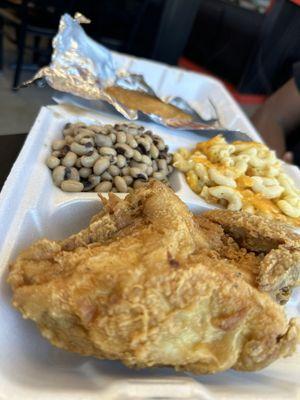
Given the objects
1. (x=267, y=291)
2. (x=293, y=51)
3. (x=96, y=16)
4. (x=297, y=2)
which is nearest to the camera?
(x=267, y=291)

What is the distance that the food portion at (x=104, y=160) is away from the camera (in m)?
1.10

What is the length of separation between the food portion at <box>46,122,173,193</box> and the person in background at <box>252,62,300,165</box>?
1.03m

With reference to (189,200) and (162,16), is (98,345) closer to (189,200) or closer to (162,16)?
(189,200)

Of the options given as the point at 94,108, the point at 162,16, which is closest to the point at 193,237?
the point at 94,108

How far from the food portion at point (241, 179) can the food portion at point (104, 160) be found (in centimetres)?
11

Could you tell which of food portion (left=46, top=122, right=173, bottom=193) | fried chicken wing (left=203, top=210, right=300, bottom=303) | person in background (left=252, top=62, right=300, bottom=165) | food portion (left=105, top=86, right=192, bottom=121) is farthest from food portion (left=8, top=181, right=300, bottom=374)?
person in background (left=252, top=62, right=300, bottom=165)

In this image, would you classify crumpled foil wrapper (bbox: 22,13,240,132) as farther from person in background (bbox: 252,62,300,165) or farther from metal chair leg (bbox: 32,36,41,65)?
metal chair leg (bbox: 32,36,41,65)

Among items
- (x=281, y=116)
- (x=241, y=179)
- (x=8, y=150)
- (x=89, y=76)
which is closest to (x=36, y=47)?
(x=89, y=76)

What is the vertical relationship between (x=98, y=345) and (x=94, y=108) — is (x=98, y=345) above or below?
above

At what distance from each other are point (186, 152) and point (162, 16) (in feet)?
7.11

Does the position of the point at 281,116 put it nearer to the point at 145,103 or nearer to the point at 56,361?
the point at 145,103

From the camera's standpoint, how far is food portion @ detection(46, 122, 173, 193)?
3.62 ft

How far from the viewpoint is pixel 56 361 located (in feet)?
2.51

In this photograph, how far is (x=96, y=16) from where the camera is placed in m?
3.20
